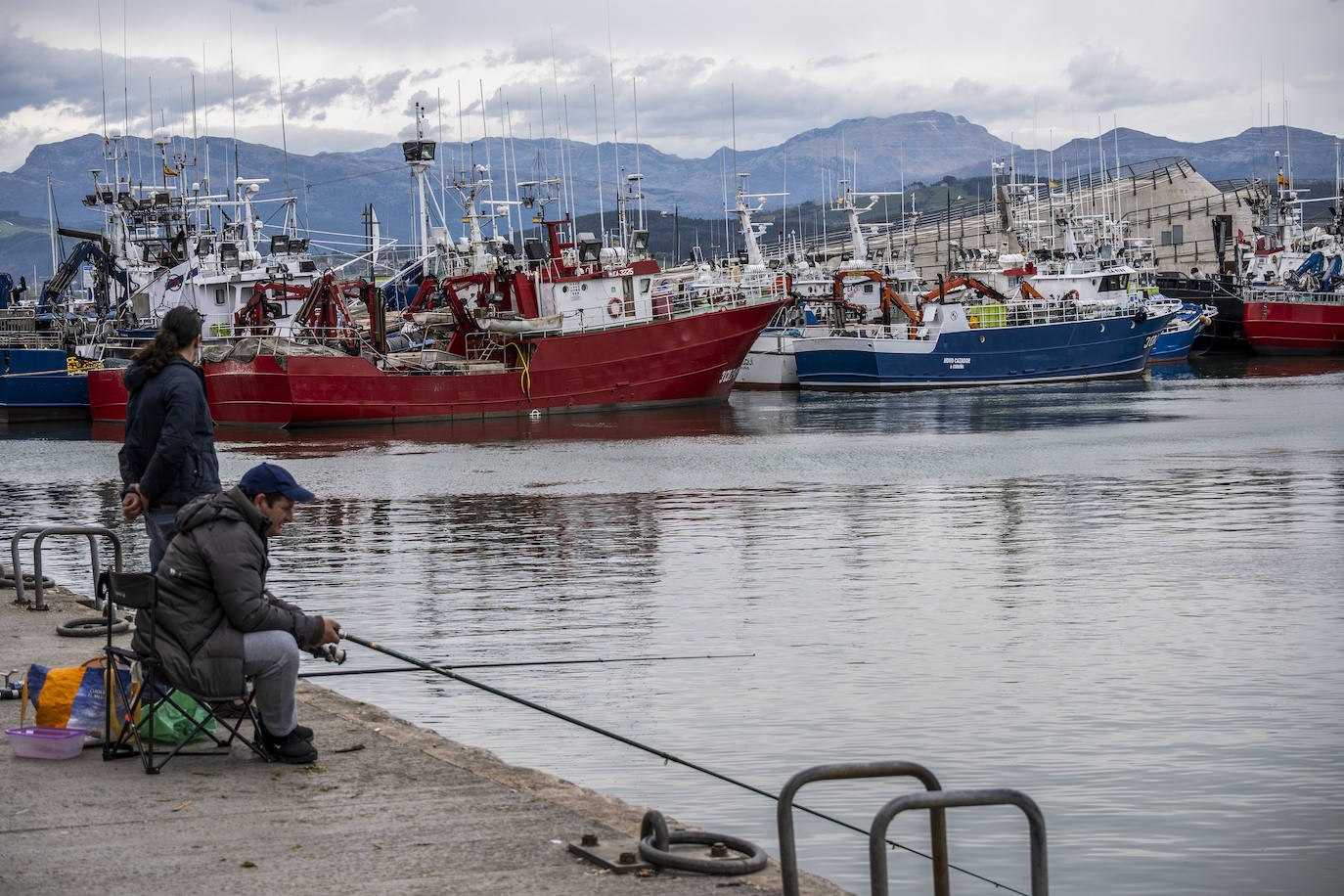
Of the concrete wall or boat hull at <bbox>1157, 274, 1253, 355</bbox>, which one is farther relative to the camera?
the concrete wall

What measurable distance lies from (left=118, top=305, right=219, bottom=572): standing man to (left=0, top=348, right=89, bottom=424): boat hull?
36.5 metres

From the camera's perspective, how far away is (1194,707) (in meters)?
8.73

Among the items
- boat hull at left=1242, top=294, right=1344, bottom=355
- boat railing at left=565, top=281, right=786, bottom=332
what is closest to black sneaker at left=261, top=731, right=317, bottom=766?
boat railing at left=565, top=281, right=786, bottom=332

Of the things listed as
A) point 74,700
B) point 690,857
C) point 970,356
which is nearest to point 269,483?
point 74,700

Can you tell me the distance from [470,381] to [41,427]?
12.1m

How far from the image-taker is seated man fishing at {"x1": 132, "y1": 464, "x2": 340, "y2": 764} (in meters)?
5.66

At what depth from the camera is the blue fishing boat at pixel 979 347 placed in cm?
4634

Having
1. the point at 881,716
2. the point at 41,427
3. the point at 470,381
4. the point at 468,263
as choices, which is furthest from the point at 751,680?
the point at 41,427

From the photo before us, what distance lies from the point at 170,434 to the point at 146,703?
1262mm

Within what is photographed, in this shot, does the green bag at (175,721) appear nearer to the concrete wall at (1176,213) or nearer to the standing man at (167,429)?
the standing man at (167,429)

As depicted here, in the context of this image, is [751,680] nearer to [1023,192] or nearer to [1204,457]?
[1204,457]

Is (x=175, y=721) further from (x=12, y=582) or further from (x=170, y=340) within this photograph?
(x=12, y=582)

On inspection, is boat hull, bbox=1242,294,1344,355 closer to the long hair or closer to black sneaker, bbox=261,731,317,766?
the long hair

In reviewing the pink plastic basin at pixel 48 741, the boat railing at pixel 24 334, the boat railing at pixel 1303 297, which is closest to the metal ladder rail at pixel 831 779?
the pink plastic basin at pixel 48 741
